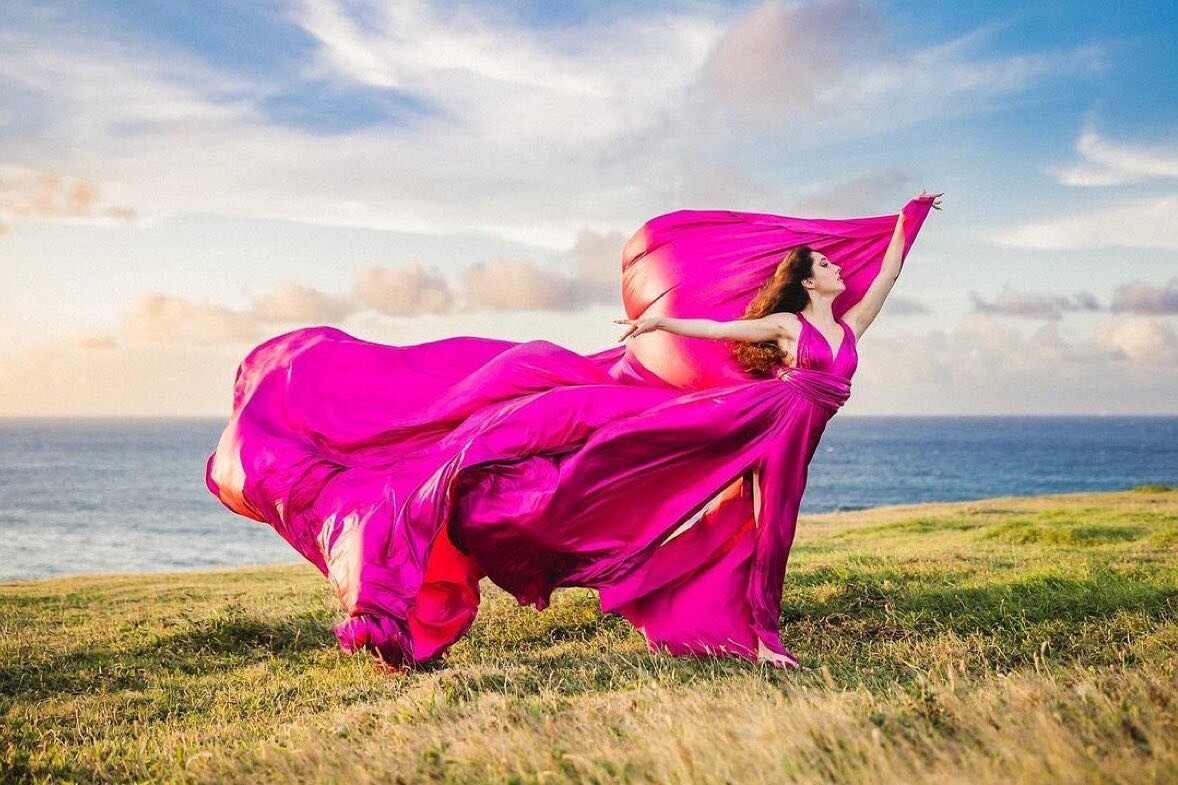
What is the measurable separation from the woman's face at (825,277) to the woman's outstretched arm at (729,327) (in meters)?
0.45

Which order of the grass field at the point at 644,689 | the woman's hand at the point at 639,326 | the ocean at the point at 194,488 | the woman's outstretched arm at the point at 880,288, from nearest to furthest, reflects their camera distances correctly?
1. the grass field at the point at 644,689
2. the woman's hand at the point at 639,326
3. the woman's outstretched arm at the point at 880,288
4. the ocean at the point at 194,488

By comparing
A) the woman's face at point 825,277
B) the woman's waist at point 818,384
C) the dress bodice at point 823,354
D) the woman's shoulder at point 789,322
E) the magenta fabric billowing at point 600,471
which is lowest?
the magenta fabric billowing at point 600,471

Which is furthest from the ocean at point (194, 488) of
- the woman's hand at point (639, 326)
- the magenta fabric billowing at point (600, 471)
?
the woman's hand at point (639, 326)

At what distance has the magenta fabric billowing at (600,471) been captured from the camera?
7266 millimetres

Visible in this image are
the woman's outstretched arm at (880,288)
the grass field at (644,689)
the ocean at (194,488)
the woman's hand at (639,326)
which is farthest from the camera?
the ocean at (194,488)

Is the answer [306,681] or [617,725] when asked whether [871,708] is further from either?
[306,681]

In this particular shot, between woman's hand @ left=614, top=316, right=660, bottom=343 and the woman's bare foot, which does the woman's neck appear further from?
the woman's bare foot

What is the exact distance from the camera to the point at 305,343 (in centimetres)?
891

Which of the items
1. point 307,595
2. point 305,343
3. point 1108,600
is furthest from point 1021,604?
point 307,595

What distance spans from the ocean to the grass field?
2898 cm

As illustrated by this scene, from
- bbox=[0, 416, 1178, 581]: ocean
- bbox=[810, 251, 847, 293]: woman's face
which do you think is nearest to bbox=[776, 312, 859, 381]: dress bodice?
bbox=[810, 251, 847, 293]: woman's face

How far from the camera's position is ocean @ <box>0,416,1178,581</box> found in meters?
43.1

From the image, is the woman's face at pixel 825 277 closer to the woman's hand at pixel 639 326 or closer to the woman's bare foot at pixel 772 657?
the woman's hand at pixel 639 326

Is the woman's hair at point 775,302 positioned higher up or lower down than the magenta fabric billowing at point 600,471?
Result: higher up
